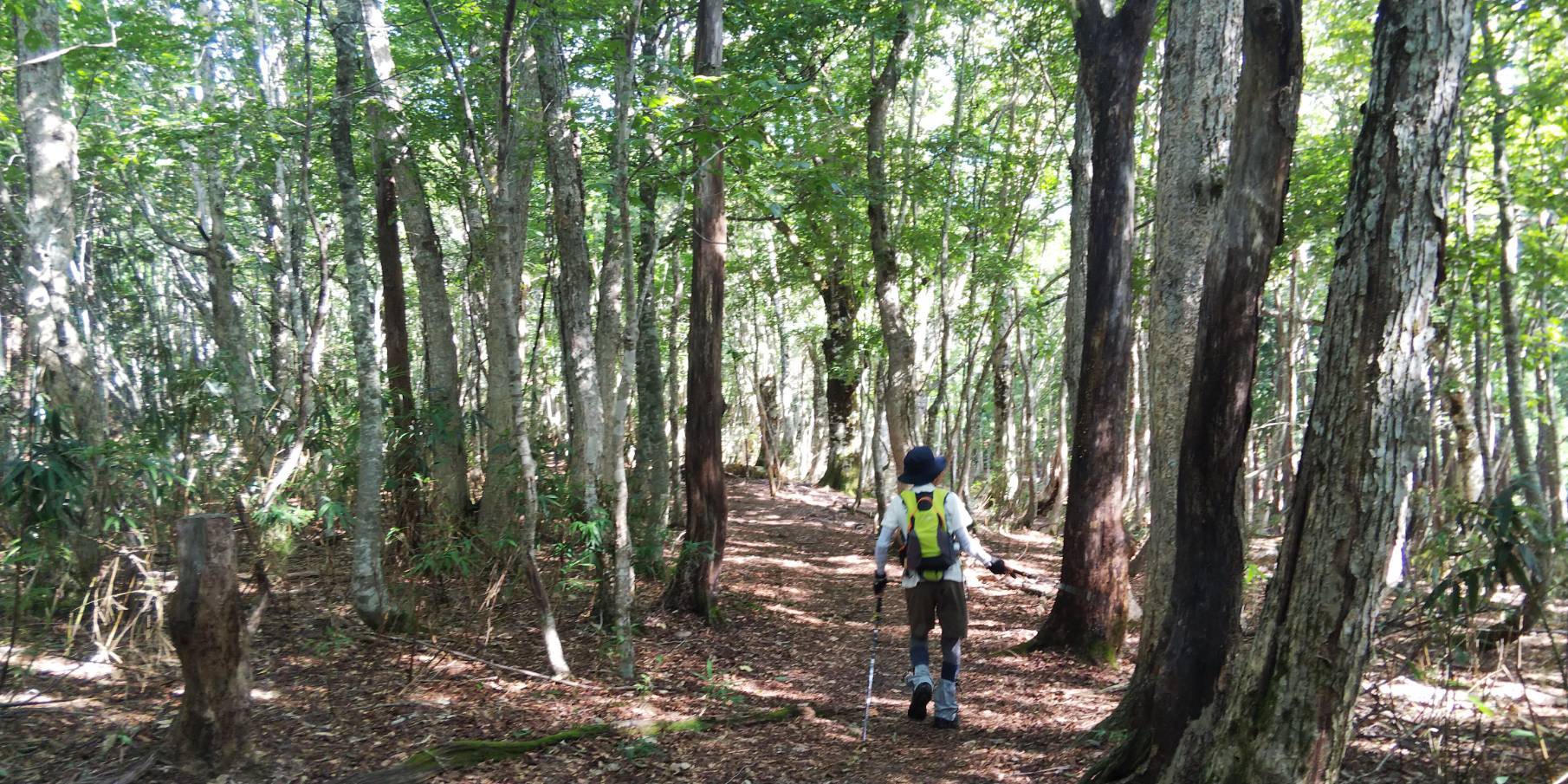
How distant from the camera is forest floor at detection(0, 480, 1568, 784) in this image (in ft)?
14.6

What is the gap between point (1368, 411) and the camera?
305cm

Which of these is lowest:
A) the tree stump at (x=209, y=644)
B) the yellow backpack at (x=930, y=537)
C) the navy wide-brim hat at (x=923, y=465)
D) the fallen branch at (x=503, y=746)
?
the fallen branch at (x=503, y=746)

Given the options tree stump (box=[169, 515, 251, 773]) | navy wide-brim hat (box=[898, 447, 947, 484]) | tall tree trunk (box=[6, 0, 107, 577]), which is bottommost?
tree stump (box=[169, 515, 251, 773])

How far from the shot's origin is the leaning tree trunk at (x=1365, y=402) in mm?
3012

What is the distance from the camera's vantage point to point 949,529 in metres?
6.09

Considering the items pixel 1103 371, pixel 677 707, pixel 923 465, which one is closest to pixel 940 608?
pixel 923 465

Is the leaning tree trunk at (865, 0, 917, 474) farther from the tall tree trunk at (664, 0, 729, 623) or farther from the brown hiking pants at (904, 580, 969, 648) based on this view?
the brown hiking pants at (904, 580, 969, 648)

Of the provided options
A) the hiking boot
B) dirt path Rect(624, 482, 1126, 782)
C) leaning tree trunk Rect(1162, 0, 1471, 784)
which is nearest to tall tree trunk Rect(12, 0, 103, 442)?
dirt path Rect(624, 482, 1126, 782)

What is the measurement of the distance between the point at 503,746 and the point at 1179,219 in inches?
208

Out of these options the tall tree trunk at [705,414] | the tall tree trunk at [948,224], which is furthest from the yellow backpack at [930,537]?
the tall tree trunk at [948,224]

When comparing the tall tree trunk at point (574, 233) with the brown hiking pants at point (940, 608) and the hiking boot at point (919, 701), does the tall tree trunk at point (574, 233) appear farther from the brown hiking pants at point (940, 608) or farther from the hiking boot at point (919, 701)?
the hiking boot at point (919, 701)

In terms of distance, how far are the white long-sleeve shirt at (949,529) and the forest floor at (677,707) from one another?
1.13m

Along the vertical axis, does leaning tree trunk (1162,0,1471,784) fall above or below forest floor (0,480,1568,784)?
above

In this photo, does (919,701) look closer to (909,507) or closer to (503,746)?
(909,507)
